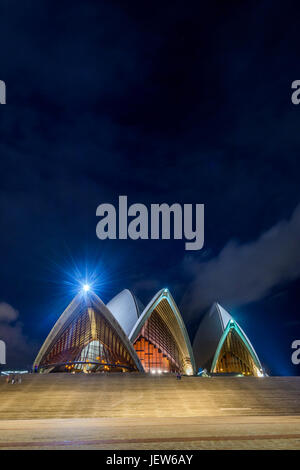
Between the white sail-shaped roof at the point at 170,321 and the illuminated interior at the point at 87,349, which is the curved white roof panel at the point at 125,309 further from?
the illuminated interior at the point at 87,349

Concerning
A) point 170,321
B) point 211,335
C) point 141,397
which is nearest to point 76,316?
point 170,321

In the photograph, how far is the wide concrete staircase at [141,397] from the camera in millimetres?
11375

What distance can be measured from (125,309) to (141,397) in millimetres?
20805

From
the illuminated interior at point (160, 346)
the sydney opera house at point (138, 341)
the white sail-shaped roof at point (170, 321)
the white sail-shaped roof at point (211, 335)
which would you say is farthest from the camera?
the white sail-shaped roof at point (211, 335)

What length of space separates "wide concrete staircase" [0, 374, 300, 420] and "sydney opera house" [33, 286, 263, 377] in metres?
11.6

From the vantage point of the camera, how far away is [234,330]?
112 ft

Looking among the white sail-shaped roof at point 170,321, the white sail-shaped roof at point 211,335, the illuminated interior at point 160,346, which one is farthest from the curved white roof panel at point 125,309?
the white sail-shaped roof at point 211,335

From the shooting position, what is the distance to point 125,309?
33.7 metres

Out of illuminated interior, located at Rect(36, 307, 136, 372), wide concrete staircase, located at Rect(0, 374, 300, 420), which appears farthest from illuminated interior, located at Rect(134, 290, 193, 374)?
wide concrete staircase, located at Rect(0, 374, 300, 420)

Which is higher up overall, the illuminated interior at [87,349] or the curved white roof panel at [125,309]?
the curved white roof panel at [125,309]

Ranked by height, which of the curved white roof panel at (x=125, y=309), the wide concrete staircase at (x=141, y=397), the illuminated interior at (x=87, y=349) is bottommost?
the wide concrete staircase at (x=141, y=397)

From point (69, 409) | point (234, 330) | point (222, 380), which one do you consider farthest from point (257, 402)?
point (234, 330)

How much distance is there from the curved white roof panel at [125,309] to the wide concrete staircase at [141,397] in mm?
15035
